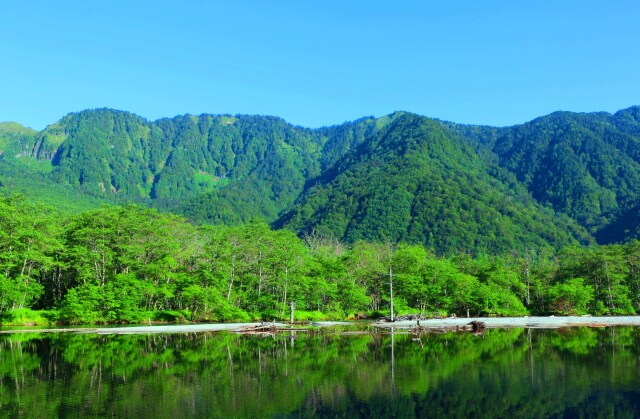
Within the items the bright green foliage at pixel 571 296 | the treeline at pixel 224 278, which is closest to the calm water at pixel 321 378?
the treeline at pixel 224 278

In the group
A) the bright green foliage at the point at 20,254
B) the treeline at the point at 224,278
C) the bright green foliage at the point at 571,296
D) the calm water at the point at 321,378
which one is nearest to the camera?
the calm water at the point at 321,378

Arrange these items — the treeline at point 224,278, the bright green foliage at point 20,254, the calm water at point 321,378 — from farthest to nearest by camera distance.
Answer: the treeline at point 224,278, the bright green foliage at point 20,254, the calm water at point 321,378

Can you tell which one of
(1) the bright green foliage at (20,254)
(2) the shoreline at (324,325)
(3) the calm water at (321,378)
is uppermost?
(1) the bright green foliage at (20,254)

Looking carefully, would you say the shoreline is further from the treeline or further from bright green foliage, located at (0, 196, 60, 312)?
bright green foliage, located at (0, 196, 60, 312)

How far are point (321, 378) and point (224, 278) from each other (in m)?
47.4

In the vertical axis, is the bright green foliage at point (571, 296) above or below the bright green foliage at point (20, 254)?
below

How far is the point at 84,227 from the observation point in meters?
73.5

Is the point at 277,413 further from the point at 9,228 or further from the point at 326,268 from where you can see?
the point at 326,268

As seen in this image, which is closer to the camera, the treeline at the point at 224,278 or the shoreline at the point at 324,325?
the shoreline at the point at 324,325

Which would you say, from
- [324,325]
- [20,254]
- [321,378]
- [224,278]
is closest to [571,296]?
[324,325]

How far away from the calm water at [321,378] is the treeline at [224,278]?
21.3 meters

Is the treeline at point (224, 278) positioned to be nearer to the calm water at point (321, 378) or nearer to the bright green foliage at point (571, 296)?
the bright green foliage at point (571, 296)

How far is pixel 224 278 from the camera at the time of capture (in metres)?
75.1

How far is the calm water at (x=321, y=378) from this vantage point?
22672mm
